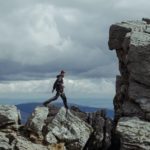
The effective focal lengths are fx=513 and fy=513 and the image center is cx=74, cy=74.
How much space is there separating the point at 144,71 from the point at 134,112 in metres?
5.13

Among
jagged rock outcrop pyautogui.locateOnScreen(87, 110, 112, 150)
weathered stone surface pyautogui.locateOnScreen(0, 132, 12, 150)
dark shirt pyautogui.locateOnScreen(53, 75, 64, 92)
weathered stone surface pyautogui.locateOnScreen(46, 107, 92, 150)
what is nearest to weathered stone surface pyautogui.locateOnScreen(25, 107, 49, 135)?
weathered stone surface pyautogui.locateOnScreen(46, 107, 92, 150)

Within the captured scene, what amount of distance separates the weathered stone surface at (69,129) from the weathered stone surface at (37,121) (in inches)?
39.8

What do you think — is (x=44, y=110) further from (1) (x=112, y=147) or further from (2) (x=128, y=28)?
(2) (x=128, y=28)

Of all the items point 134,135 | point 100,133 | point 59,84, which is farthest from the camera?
point 100,133

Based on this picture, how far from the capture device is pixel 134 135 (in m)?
57.8

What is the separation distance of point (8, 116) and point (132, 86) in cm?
1531

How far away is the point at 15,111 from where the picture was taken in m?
61.6

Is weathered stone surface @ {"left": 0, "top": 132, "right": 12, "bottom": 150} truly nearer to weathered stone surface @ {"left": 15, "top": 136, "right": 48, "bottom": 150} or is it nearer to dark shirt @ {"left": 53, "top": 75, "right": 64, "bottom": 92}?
weathered stone surface @ {"left": 15, "top": 136, "right": 48, "bottom": 150}

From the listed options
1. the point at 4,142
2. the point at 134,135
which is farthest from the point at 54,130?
the point at 134,135

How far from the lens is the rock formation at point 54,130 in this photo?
58.9 m

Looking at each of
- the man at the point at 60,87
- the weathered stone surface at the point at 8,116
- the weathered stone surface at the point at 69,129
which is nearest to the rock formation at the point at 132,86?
the weathered stone surface at the point at 69,129

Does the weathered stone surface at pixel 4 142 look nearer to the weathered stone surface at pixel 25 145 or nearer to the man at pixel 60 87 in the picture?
the weathered stone surface at pixel 25 145

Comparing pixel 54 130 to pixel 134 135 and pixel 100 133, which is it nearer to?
pixel 100 133

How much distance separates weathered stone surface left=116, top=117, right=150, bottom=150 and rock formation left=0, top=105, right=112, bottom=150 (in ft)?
13.0
